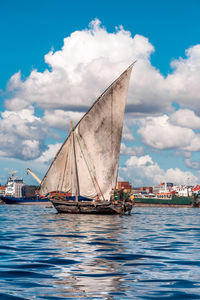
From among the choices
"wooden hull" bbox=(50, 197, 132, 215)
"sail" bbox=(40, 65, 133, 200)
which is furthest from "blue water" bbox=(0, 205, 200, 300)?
"wooden hull" bbox=(50, 197, 132, 215)

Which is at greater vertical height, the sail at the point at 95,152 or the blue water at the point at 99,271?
the sail at the point at 95,152

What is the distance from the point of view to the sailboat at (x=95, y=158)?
6425 cm

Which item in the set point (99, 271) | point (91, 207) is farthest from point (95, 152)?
point (99, 271)

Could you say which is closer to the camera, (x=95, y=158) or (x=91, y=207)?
(x=95, y=158)

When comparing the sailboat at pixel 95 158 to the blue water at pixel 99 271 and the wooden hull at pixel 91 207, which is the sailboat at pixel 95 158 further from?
the blue water at pixel 99 271

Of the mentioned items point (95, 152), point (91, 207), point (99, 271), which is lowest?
point (91, 207)

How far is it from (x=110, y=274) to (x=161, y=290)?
2414 mm

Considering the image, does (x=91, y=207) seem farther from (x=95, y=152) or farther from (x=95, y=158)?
(x=95, y=152)

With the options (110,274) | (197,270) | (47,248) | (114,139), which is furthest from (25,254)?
(114,139)

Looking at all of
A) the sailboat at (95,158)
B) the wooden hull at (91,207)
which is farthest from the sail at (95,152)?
the wooden hull at (91,207)

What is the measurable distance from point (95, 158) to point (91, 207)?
8.11m

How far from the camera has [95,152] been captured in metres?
65.2

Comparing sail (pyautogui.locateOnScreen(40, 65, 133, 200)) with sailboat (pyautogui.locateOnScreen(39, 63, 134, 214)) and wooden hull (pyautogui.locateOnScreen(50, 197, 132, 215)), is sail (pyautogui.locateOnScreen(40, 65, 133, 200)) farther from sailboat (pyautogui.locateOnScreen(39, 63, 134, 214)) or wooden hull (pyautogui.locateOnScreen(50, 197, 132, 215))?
wooden hull (pyautogui.locateOnScreen(50, 197, 132, 215))

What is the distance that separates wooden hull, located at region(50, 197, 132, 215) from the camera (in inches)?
2618
